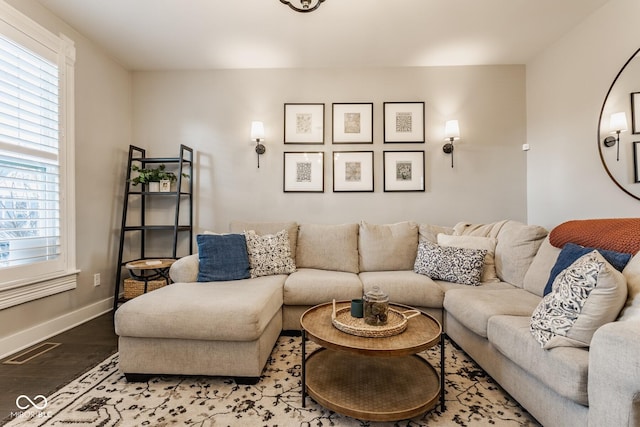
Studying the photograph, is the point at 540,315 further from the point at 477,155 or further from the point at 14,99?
the point at 14,99

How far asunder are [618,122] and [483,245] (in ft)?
4.24

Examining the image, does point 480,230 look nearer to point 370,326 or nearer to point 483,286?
point 483,286

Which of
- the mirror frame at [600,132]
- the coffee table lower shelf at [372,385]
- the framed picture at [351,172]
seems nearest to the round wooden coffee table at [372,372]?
the coffee table lower shelf at [372,385]

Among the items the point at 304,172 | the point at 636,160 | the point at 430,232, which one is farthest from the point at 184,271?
the point at 636,160

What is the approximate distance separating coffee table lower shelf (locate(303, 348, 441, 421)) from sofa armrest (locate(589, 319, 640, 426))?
62 centimetres

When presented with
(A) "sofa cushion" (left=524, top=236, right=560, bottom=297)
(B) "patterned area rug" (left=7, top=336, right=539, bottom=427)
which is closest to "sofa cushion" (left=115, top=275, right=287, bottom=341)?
(B) "patterned area rug" (left=7, top=336, right=539, bottom=427)

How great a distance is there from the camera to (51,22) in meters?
2.52

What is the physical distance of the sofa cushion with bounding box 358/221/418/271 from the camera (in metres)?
2.92

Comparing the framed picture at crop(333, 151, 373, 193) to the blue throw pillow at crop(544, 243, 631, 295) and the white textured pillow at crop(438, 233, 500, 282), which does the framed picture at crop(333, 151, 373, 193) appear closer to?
the white textured pillow at crop(438, 233, 500, 282)

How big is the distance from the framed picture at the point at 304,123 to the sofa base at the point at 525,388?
2382mm

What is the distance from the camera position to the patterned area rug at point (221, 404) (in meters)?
1.48

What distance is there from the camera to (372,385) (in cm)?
162

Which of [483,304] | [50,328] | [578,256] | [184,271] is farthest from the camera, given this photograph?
[50,328]

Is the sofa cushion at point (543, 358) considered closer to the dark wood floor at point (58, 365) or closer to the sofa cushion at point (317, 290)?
the sofa cushion at point (317, 290)
